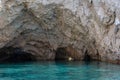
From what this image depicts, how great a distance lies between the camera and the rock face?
50.5ft

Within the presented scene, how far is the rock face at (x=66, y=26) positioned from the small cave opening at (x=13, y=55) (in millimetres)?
493

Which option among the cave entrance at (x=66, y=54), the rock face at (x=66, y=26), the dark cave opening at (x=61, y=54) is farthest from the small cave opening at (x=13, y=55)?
the cave entrance at (x=66, y=54)

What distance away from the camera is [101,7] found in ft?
50.8

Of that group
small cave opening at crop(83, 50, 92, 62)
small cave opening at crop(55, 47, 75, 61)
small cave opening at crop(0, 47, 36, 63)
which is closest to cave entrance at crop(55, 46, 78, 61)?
small cave opening at crop(55, 47, 75, 61)

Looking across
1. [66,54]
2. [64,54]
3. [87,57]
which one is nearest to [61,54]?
[64,54]

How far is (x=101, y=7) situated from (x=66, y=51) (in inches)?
163

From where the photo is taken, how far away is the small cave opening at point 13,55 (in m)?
18.2

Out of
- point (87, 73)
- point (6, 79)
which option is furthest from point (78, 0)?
point (6, 79)

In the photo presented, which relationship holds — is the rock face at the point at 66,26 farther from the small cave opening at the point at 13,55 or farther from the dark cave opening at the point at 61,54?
the small cave opening at the point at 13,55

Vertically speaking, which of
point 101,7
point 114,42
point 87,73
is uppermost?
point 101,7

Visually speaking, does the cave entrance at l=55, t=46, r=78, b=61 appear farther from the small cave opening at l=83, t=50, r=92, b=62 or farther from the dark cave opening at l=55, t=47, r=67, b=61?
the small cave opening at l=83, t=50, r=92, b=62

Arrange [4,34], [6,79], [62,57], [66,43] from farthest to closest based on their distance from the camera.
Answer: [62,57] → [66,43] → [4,34] → [6,79]

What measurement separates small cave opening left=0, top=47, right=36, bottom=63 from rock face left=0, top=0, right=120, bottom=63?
493 mm

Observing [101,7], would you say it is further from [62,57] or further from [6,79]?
[6,79]
